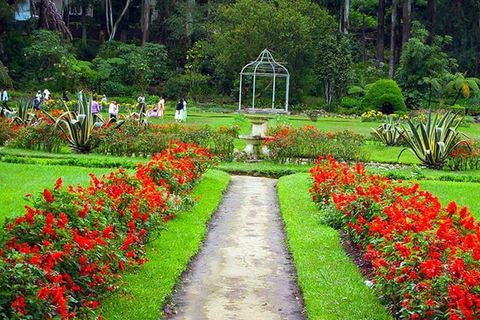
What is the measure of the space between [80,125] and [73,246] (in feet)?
41.0

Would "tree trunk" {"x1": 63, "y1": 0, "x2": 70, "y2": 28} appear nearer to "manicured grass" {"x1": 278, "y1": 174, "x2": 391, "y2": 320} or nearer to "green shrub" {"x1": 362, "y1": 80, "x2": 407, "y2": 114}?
"green shrub" {"x1": 362, "y1": 80, "x2": 407, "y2": 114}

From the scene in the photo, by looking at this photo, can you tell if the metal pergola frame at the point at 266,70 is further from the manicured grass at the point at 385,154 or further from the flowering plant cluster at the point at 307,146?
the flowering plant cluster at the point at 307,146

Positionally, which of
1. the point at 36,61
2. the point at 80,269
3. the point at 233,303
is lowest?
the point at 233,303

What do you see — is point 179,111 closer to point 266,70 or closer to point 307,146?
point 307,146

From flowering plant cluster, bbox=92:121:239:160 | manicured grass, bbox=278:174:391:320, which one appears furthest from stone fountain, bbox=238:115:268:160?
manicured grass, bbox=278:174:391:320

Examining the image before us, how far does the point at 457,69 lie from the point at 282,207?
38161mm

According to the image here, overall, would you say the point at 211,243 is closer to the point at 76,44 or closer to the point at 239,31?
the point at 239,31

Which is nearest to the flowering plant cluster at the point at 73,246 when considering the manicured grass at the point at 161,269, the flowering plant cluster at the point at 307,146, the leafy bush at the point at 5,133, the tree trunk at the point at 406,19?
the manicured grass at the point at 161,269

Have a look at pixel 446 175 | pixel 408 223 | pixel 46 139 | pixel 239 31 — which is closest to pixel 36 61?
pixel 239 31

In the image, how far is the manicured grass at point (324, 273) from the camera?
21.7 ft

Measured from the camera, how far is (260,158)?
738 inches

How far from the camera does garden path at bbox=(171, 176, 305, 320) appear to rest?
6.80 meters

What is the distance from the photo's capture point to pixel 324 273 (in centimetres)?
782

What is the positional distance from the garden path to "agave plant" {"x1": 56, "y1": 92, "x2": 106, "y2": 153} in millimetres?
7306
